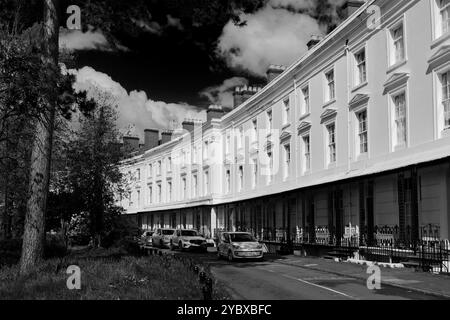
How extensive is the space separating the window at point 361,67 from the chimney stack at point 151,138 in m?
41.5

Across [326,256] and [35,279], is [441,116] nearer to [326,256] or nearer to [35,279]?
→ [326,256]

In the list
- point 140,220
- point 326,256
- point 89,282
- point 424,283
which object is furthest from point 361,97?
point 140,220

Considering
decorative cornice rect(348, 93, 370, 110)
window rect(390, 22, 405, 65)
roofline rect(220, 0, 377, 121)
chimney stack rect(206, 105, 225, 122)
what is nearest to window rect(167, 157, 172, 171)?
chimney stack rect(206, 105, 225, 122)

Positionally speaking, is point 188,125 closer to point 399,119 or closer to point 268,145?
point 268,145

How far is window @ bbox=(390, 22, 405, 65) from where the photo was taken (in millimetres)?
22252

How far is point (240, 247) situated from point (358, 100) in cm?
926

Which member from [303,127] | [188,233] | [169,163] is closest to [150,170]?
[169,163]

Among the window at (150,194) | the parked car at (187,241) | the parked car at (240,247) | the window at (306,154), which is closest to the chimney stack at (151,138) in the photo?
the window at (150,194)

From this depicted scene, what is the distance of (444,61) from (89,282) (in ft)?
49.6

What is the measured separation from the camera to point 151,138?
6444 cm

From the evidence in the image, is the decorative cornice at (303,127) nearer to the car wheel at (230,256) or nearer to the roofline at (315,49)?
the roofline at (315,49)

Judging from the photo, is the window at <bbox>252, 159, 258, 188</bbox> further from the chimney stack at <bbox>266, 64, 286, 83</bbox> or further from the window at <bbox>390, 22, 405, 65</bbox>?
the window at <bbox>390, 22, 405, 65</bbox>
